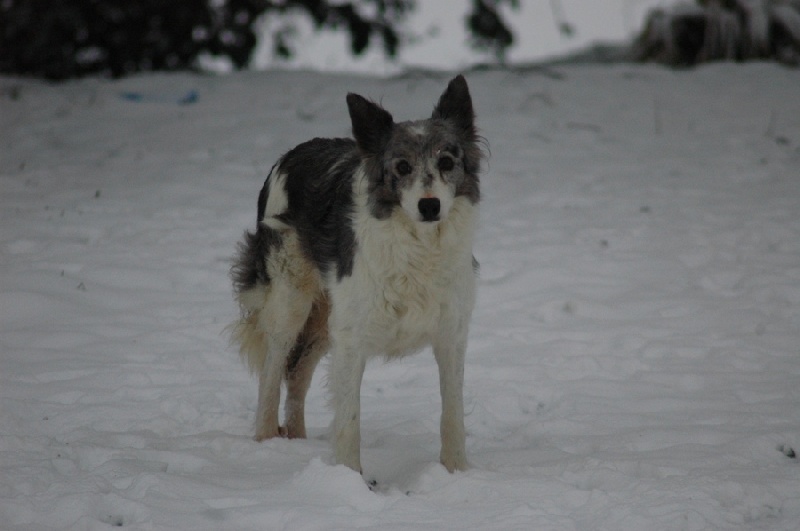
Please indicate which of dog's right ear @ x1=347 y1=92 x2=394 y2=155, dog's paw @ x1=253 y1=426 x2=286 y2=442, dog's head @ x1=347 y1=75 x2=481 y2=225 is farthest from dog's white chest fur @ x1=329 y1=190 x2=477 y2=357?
dog's paw @ x1=253 y1=426 x2=286 y2=442

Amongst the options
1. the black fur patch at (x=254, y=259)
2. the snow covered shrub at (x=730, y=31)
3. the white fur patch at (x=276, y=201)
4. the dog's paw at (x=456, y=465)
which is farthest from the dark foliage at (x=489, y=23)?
the dog's paw at (x=456, y=465)

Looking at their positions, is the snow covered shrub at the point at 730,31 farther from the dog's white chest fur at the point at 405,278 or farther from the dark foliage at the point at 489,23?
the dog's white chest fur at the point at 405,278

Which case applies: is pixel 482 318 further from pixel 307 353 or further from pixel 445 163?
pixel 445 163

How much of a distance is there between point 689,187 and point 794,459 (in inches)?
222

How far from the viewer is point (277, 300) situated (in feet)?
19.6

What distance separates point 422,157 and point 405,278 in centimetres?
65

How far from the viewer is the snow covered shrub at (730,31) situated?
561 inches

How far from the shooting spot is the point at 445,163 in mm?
4859

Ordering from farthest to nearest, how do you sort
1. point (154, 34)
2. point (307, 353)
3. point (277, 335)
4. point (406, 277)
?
point (154, 34)
point (307, 353)
point (277, 335)
point (406, 277)

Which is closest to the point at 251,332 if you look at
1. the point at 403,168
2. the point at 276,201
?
the point at 276,201

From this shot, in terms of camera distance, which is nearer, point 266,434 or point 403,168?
point 403,168

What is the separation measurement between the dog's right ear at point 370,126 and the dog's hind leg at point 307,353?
1.34 metres

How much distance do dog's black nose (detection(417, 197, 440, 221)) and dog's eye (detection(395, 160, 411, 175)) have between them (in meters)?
0.23

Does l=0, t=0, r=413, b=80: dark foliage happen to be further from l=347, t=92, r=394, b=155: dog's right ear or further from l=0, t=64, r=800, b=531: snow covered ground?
l=347, t=92, r=394, b=155: dog's right ear
